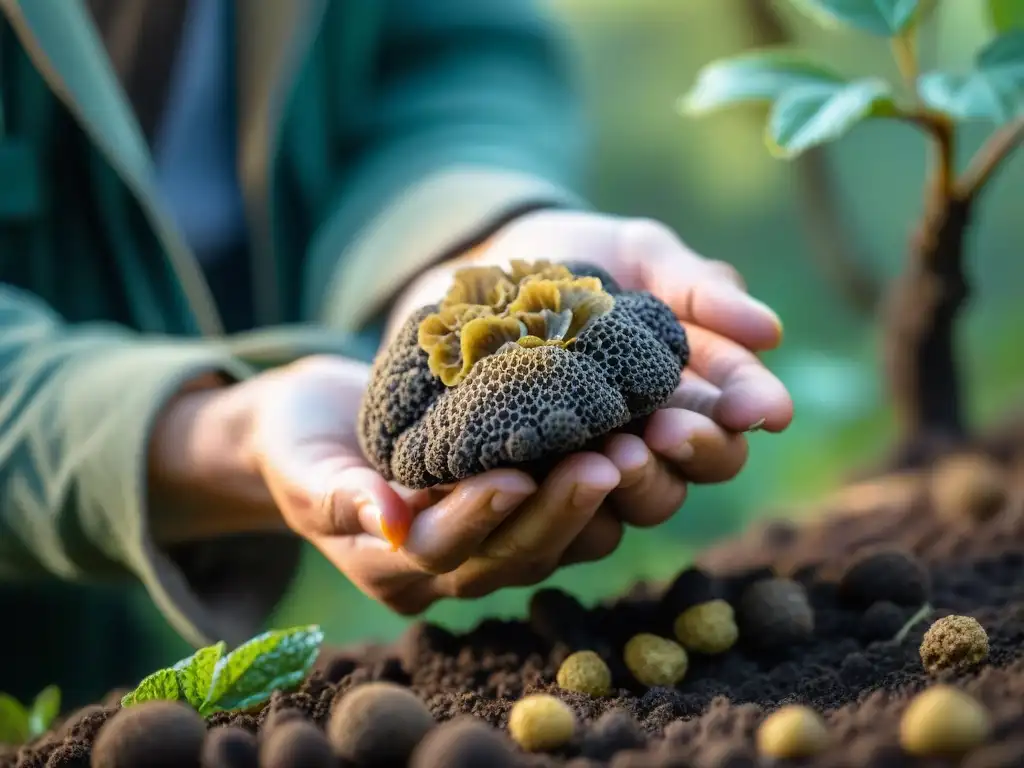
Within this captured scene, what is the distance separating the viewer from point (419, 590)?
118 centimetres

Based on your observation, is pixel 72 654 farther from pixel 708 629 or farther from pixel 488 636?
pixel 708 629

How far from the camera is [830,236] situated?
10.3ft

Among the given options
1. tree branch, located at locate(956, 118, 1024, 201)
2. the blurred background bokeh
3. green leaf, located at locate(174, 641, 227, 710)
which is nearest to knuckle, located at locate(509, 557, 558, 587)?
green leaf, located at locate(174, 641, 227, 710)

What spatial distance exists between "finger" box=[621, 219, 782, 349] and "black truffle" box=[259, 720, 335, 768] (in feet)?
2.16

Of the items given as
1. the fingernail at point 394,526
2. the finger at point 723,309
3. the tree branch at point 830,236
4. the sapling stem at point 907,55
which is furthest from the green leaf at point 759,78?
the tree branch at point 830,236

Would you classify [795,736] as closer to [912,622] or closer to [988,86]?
[912,622]

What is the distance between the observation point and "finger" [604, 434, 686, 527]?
992 millimetres

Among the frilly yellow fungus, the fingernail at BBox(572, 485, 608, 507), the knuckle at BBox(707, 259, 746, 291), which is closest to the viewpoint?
the fingernail at BBox(572, 485, 608, 507)

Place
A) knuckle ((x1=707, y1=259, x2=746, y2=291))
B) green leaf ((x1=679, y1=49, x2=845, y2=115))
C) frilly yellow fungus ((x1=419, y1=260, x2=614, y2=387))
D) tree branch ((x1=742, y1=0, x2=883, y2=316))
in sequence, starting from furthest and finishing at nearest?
tree branch ((x1=742, y1=0, x2=883, y2=316)) → green leaf ((x1=679, y1=49, x2=845, y2=115)) → knuckle ((x1=707, y1=259, x2=746, y2=291)) → frilly yellow fungus ((x1=419, y1=260, x2=614, y2=387))

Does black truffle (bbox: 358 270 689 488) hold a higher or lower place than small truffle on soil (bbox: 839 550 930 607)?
higher

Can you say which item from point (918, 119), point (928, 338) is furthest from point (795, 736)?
point (928, 338)

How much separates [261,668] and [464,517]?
0.89 ft

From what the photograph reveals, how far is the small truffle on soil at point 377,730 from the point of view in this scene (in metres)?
0.82

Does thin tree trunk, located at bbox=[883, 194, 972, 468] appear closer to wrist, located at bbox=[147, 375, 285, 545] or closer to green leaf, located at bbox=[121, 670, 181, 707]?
wrist, located at bbox=[147, 375, 285, 545]
